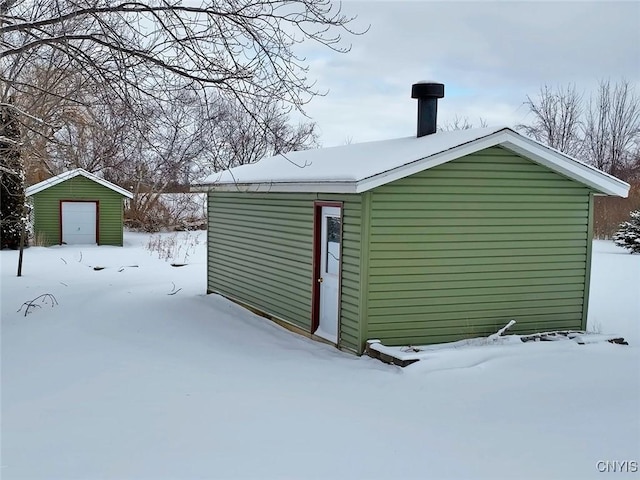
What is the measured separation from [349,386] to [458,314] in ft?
8.09

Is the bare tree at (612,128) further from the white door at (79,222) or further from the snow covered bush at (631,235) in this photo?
the white door at (79,222)

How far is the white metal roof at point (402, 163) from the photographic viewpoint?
24.0ft

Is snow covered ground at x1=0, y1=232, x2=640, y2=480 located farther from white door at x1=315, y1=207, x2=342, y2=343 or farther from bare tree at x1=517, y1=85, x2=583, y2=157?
bare tree at x1=517, y1=85, x2=583, y2=157

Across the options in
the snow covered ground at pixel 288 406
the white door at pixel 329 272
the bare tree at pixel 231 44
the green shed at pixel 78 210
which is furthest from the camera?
the green shed at pixel 78 210

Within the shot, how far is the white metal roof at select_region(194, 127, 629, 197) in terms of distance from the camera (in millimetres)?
7324

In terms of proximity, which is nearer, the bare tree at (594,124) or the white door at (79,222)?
the white door at (79,222)

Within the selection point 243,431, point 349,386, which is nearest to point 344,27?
point 349,386

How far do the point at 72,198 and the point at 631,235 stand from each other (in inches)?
782

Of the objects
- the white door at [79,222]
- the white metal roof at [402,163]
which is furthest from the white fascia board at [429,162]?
the white door at [79,222]

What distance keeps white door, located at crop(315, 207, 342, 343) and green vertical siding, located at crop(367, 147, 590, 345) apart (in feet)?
2.45

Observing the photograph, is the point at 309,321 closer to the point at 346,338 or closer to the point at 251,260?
the point at 346,338

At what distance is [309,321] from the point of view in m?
8.77

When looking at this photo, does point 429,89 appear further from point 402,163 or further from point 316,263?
point 316,263

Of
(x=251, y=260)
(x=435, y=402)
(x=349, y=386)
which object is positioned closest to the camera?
(x=435, y=402)
